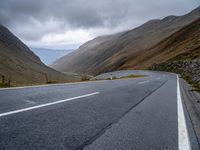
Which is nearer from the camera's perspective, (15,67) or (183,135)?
(183,135)

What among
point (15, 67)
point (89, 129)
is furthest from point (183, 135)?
point (15, 67)

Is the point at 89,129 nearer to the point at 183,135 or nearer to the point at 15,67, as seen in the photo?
the point at 183,135

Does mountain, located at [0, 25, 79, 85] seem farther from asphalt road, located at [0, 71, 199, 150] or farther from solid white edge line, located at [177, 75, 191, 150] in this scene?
solid white edge line, located at [177, 75, 191, 150]

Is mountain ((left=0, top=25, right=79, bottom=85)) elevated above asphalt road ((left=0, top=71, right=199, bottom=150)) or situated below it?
above

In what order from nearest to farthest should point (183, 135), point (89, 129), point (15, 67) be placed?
1. point (89, 129)
2. point (183, 135)
3. point (15, 67)

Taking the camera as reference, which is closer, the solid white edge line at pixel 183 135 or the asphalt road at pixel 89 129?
the asphalt road at pixel 89 129

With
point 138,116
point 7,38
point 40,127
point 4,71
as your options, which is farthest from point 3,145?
point 7,38

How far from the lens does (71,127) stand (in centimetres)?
433

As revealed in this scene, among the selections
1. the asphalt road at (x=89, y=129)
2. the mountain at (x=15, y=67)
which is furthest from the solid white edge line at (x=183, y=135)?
the mountain at (x=15, y=67)

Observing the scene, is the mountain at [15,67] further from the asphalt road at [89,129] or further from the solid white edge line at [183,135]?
the solid white edge line at [183,135]

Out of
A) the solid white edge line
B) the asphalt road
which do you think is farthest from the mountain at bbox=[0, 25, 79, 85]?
the solid white edge line

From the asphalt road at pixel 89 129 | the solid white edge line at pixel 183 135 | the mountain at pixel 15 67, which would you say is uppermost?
the mountain at pixel 15 67

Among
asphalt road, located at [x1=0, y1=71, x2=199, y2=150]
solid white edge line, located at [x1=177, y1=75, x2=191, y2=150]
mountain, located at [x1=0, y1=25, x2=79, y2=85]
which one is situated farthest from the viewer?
mountain, located at [x1=0, y1=25, x2=79, y2=85]

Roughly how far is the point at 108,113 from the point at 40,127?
81.6 inches
